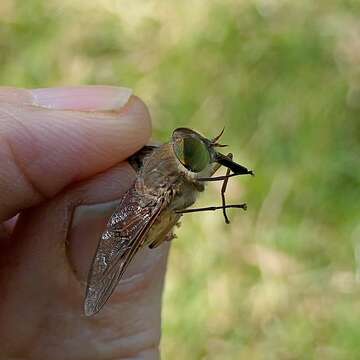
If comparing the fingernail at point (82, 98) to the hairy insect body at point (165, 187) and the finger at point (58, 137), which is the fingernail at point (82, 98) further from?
the hairy insect body at point (165, 187)

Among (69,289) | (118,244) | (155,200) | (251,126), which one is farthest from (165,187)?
(251,126)

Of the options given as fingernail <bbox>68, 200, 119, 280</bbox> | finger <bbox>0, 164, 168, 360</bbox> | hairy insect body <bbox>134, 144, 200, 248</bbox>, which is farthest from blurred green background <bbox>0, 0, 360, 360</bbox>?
hairy insect body <bbox>134, 144, 200, 248</bbox>

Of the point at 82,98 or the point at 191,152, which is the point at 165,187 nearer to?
the point at 191,152

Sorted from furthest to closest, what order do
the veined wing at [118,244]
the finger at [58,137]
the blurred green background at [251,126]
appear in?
the blurred green background at [251,126]
the finger at [58,137]
the veined wing at [118,244]

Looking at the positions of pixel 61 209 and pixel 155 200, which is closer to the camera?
pixel 155 200

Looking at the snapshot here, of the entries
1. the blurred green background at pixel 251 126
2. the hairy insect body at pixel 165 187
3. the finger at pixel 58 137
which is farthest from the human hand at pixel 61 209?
the blurred green background at pixel 251 126

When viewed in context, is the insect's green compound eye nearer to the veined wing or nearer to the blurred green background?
the veined wing
